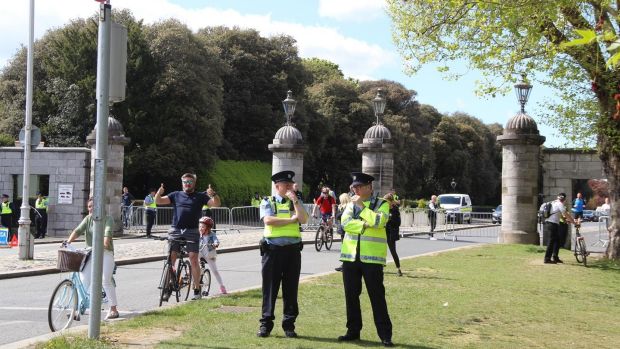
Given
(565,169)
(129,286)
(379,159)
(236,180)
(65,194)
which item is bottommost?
(129,286)

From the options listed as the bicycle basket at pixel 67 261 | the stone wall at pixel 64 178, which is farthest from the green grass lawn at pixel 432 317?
the stone wall at pixel 64 178

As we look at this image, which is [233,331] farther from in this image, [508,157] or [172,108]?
[172,108]

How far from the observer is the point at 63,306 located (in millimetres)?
9438

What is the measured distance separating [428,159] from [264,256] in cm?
6652

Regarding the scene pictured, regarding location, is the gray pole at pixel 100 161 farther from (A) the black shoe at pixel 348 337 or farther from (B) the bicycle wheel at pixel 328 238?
(B) the bicycle wheel at pixel 328 238

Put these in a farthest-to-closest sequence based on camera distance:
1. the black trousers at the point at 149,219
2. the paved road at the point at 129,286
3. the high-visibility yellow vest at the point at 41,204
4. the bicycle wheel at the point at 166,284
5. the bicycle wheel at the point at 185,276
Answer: the black trousers at the point at 149,219 < the high-visibility yellow vest at the point at 41,204 < the bicycle wheel at the point at 185,276 < the bicycle wheel at the point at 166,284 < the paved road at the point at 129,286

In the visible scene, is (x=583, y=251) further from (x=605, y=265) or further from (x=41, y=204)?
(x=41, y=204)

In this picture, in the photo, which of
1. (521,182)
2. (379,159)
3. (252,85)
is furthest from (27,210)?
(252,85)

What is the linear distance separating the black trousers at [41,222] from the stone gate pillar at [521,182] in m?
15.8

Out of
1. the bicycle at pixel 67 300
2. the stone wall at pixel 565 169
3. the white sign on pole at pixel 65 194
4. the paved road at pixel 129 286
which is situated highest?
the stone wall at pixel 565 169

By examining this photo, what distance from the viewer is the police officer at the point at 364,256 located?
28.0 ft

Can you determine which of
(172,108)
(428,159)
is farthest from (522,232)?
(428,159)

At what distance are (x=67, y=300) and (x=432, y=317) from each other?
4.69 meters

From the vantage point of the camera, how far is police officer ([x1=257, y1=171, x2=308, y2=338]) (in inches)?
348
